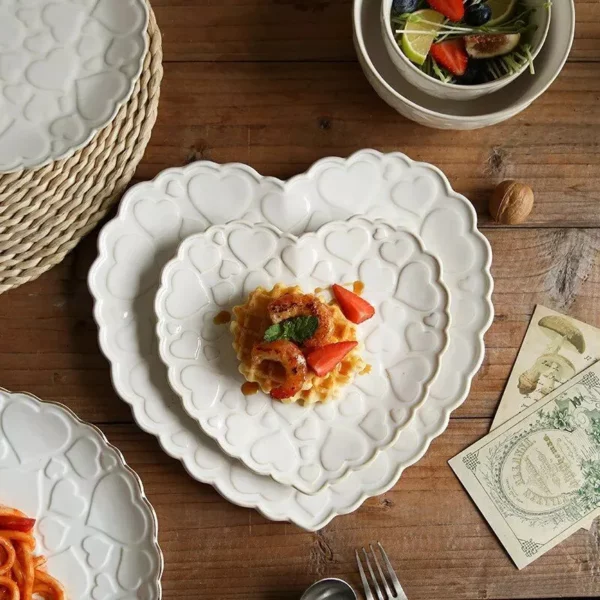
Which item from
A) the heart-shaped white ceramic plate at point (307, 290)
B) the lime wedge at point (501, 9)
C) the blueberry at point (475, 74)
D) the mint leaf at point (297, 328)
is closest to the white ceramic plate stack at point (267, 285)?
the heart-shaped white ceramic plate at point (307, 290)

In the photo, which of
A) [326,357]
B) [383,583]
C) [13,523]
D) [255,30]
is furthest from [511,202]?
[13,523]

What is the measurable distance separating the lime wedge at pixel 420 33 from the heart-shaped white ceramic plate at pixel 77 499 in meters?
0.91

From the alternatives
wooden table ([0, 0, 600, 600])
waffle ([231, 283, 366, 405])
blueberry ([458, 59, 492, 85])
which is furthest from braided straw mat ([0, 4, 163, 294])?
blueberry ([458, 59, 492, 85])

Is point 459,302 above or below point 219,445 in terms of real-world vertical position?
above

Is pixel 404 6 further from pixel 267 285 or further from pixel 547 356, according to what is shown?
pixel 547 356

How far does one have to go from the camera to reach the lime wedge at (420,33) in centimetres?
121

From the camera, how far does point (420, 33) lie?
1.21m

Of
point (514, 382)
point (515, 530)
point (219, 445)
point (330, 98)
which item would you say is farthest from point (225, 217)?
point (515, 530)

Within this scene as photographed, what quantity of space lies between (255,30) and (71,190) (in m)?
0.49

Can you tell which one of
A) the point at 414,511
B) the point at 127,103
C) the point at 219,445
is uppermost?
the point at 127,103

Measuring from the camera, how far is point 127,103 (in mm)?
1277

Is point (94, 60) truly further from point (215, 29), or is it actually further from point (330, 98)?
point (330, 98)

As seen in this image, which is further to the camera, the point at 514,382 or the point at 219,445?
the point at 514,382

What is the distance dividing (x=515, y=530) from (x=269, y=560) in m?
0.49
